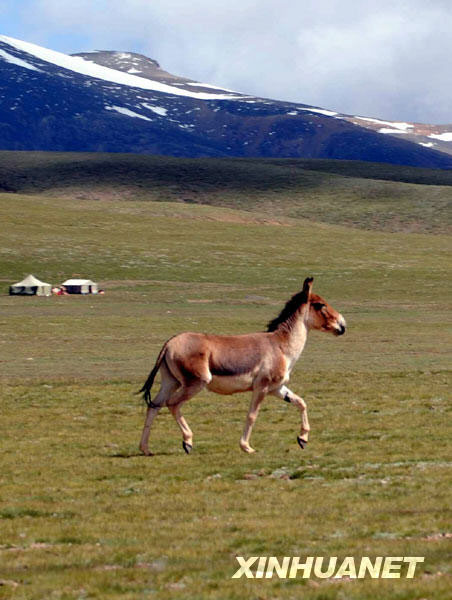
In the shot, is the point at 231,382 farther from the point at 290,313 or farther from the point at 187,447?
the point at 290,313

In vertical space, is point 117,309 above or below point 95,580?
below

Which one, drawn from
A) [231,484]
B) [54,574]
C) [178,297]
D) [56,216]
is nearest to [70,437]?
[231,484]

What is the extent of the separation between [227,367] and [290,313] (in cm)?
197

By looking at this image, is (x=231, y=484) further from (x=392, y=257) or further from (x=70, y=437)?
(x=392, y=257)

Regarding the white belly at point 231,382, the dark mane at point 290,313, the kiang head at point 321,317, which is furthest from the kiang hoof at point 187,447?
the kiang head at point 321,317

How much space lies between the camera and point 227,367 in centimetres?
1842

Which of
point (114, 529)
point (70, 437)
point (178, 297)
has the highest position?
point (114, 529)

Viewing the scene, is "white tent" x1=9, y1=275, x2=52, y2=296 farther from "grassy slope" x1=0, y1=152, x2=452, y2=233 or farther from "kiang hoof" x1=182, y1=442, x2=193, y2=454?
"grassy slope" x1=0, y1=152, x2=452, y2=233

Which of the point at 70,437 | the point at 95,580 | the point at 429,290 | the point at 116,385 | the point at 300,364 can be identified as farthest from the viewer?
the point at 429,290

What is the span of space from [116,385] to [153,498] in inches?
632

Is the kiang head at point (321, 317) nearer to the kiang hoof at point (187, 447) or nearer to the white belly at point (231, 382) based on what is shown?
the white belly at point (231, 382)

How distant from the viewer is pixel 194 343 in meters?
18.4

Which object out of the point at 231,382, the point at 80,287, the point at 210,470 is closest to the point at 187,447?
the point at 231,382

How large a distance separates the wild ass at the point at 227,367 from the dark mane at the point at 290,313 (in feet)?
0.17
